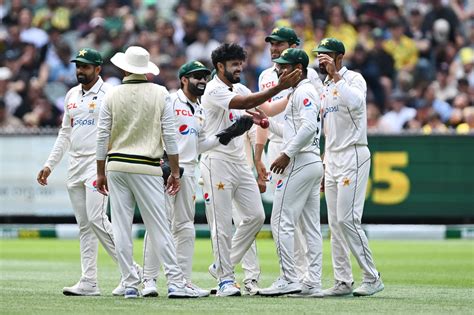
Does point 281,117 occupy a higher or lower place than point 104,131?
higher

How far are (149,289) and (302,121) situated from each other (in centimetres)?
219

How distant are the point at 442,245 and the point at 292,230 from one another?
30.8ft

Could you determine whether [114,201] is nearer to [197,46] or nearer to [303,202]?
[303,202]

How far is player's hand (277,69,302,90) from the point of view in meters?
11.3

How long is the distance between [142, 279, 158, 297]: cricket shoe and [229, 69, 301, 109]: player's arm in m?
1.89

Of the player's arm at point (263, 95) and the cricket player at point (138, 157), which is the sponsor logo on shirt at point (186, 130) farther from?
the cricket player at point (138, 157)

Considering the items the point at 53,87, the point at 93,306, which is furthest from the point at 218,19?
the point at 93,306

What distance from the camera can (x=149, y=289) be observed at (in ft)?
38.5

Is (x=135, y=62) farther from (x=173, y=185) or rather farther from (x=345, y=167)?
(x=345, y=167)

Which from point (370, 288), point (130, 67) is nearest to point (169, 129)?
point (130, 67)

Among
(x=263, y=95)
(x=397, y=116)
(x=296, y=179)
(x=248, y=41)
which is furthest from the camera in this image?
(x=248, y=41)

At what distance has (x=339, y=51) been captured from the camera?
39.0ft

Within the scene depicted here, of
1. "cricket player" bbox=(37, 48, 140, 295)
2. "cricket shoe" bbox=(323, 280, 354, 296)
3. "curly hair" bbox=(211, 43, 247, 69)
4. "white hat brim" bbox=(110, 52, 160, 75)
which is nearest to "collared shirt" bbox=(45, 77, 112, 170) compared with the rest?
"cricket player" bbox=(37, 48, 140, 295)

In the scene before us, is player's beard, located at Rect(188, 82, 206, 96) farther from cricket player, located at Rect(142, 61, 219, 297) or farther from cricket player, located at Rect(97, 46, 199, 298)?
cricket player, located at Rect(97, 46, 199, 298)
